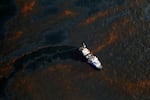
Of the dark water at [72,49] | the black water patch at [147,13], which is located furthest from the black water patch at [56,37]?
the black water patch at [147,13]

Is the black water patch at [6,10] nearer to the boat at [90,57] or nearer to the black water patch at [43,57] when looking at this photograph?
the black water patch at [43,57]

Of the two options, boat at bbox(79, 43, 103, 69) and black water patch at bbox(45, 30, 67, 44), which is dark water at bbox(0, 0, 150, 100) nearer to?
black water patch at bbox(45, 30, 67, 44)

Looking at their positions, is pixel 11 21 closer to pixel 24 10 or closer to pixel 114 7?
pixel 24 10

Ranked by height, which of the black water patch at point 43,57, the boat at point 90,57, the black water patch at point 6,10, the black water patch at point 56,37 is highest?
the black water patch at point 6,10

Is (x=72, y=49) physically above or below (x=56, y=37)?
below

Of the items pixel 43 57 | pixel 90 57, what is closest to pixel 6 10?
pixel 43 57

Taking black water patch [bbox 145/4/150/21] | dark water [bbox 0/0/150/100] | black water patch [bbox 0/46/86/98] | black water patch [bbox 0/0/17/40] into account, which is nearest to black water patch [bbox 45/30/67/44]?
dark water [bbox 0/0/150/100]

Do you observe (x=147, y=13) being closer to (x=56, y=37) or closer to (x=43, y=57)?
(x=56, y=37)
